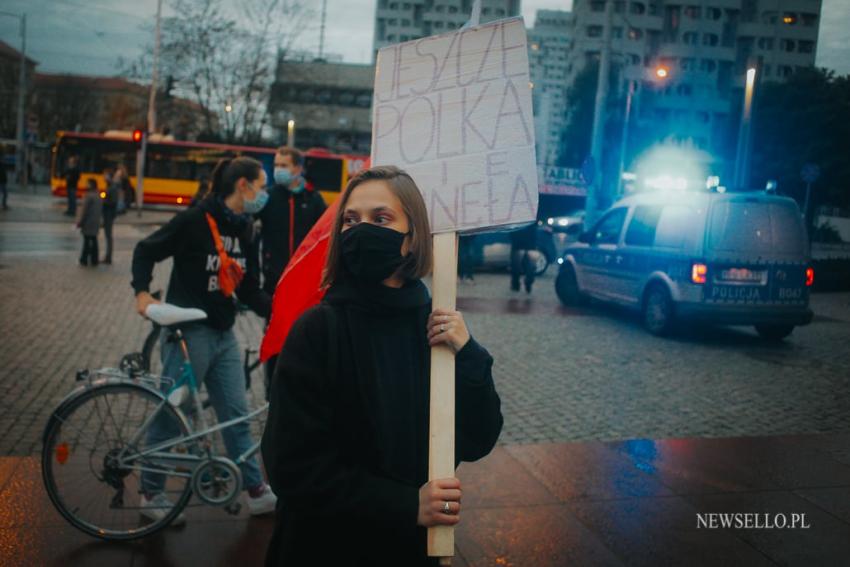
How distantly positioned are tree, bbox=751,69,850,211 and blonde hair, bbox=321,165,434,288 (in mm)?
8393

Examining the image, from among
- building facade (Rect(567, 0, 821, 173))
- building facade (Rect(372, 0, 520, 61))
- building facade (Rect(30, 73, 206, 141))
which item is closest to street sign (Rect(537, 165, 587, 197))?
building facade (Rect(567, 0, 821, 173))

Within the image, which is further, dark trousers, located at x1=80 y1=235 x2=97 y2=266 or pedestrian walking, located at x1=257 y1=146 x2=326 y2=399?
dark trousers, located at x1=80 y1=235 x2=97 y2=266

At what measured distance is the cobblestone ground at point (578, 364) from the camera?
621 cm

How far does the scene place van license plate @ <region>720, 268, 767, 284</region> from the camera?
32.7 feet

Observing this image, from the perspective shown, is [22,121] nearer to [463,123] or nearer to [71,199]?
[71,199]

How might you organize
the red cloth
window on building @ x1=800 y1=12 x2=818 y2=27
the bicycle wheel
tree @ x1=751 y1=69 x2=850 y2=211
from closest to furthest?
1. the red cloth
2. the bicycle wheel
3. tree @ x1=751 y1=69 x2=850 y2=211
4. window on building @ x1=800 y1=12 x2=818 y2=27

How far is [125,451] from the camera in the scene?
3.73 m

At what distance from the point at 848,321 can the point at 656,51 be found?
51.5 meters

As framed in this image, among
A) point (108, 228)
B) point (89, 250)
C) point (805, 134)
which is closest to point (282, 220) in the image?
point (89, 250)

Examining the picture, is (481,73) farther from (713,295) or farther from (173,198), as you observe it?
(173,198)

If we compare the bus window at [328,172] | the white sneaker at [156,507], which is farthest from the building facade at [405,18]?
the white sneaker at [156,507]

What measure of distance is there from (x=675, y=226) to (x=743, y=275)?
1.15 meters

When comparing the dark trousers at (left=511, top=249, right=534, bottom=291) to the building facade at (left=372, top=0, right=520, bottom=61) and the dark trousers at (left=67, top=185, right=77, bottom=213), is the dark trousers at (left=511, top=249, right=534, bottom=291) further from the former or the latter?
the building facade at (left=372, top=0, right=520, bottom=61)

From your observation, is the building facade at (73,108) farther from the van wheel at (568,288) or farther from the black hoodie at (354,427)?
the black hoodie at (354,427)
